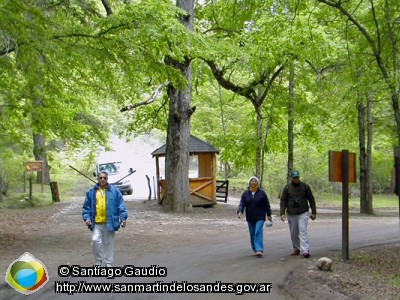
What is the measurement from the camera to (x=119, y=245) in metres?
11.5

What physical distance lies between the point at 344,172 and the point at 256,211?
76.9 inches

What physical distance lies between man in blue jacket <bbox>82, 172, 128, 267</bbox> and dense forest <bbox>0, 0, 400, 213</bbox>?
357 cm

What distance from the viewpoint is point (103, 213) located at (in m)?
7.96

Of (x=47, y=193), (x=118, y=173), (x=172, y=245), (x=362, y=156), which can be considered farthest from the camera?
(x=118, y=173)

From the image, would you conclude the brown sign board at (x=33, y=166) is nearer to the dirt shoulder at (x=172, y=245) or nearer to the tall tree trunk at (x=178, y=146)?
the dirt shoulder at (x=172, y=245)

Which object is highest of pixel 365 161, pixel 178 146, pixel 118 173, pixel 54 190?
pixel 178 146

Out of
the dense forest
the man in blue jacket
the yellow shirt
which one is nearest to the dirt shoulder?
the man in blue jacket

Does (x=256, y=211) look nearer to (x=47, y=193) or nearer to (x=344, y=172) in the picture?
(x=344, y=172)

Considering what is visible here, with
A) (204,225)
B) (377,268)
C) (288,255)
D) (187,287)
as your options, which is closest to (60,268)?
(187,287)

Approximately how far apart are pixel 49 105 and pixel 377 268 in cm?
1071

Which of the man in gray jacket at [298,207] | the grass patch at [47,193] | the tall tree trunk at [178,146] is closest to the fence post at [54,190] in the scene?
the grass patch at [47,193]

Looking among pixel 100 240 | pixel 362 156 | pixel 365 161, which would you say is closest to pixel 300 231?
pixel 100 240

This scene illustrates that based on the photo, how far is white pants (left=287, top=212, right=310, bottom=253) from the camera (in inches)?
389

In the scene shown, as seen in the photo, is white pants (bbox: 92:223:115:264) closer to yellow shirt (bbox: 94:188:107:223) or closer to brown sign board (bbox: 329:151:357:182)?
yellow shirt (bbox: 94:188:107:223)
